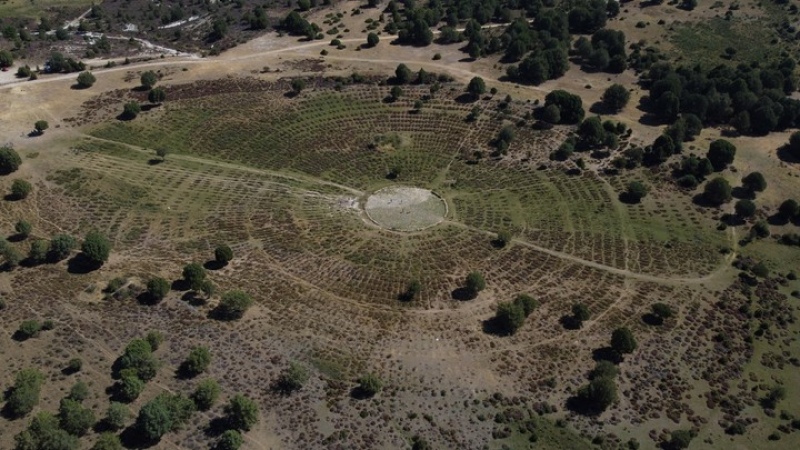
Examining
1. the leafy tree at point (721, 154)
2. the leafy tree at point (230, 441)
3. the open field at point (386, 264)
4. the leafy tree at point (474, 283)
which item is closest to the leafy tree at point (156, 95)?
the open field at point (386, 264)

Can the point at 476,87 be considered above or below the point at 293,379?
above

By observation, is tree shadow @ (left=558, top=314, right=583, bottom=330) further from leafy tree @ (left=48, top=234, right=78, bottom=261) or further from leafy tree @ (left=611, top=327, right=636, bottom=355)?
leafy tree @ (left=48, top=234, right=78, bottom=261)

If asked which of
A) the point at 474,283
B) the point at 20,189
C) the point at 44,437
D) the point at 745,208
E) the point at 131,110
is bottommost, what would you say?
the point at 745,208

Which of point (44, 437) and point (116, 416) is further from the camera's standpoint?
point (116, 416)

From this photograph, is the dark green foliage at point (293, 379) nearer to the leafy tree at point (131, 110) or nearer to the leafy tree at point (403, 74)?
the leafy tree at point (131, 110)

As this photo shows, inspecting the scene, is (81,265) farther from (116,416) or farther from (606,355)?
(606,355)

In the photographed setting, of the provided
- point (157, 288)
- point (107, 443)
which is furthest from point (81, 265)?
point (107, 443)

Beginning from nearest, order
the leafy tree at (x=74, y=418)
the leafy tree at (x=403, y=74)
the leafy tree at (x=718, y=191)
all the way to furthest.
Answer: the leafy tree at (x=74, y=418), the leafy tree at (x=718, y=191), the leafy tree at (x=403, y=74)

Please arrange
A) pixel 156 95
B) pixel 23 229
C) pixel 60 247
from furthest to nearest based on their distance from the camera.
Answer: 1. pixel 156 95
2. pixel 23 229
3. pixel 60 247
